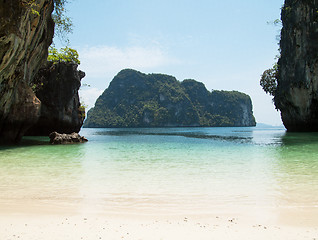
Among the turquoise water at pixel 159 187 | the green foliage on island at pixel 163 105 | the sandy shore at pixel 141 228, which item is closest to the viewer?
the sandy shore at pixel 141 228

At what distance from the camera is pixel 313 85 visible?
26.6 m

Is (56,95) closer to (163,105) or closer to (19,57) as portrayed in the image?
(19,57)

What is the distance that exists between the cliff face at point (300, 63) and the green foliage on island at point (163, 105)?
97.6m

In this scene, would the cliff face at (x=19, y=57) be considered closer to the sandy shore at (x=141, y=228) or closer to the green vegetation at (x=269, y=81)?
the sandy shore at (x=141, y=228)

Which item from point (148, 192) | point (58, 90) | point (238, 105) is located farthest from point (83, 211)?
point (238, 105)

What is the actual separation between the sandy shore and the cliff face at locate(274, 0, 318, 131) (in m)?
27.8

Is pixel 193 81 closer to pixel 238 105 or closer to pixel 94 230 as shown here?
pixel 238 105

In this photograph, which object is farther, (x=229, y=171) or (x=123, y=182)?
(x=229, y=171)

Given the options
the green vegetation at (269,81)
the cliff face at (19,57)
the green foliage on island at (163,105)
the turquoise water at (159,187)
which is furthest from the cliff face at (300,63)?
the green foliage on island at (163,105)

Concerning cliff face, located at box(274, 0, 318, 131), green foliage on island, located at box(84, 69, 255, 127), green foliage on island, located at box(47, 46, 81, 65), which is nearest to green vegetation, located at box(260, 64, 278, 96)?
cliff face, located at box(274, 0, 318, 131)

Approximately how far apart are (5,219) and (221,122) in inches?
5676

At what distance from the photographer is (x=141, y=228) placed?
2.93 metres

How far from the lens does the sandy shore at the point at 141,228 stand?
2.66 m

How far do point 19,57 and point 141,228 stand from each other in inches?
432
